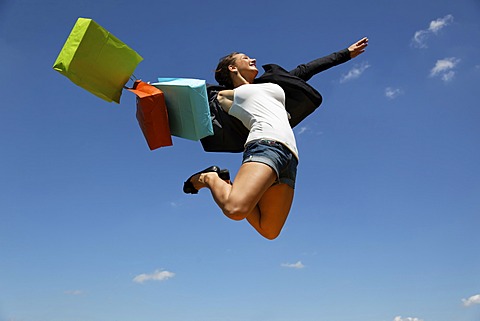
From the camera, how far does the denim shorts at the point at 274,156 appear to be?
404cm

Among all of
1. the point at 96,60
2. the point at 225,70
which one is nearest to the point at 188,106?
the point at 225,70

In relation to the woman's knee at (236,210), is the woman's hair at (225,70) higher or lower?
higher

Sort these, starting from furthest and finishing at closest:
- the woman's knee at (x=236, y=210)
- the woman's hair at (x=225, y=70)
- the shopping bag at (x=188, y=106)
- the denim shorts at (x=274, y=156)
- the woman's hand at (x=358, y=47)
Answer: the woman's hand at (x=358, y=47) → the woman's hair at (x=225, y=70) → the shopping bag at (x=188, y=106) → the denim shorts at (x=274, y=156) → the woman's knee at (x=236, y=210)

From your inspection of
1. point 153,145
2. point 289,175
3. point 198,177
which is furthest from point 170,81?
point 289,175

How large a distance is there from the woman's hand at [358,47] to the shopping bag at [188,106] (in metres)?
1.87

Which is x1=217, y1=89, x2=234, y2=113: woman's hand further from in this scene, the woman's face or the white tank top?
the woman's face

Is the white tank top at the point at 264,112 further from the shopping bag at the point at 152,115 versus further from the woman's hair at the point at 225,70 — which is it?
the shopping bag at the point at 152,115

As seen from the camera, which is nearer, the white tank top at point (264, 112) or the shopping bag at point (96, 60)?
the shopping bag at point (96, 60)

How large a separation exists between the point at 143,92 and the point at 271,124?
1.19 m

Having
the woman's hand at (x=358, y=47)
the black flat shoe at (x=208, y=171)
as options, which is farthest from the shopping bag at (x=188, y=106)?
the woman's hand at (x=358, y=47)

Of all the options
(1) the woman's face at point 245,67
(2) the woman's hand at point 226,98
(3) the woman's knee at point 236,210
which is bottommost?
(3) the woman's knee at point 236,210

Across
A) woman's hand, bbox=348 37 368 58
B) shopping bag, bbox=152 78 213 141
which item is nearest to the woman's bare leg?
shopping bag, bbox=152 78 213 141

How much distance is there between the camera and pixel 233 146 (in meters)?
4.88

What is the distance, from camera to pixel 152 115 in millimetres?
4438
